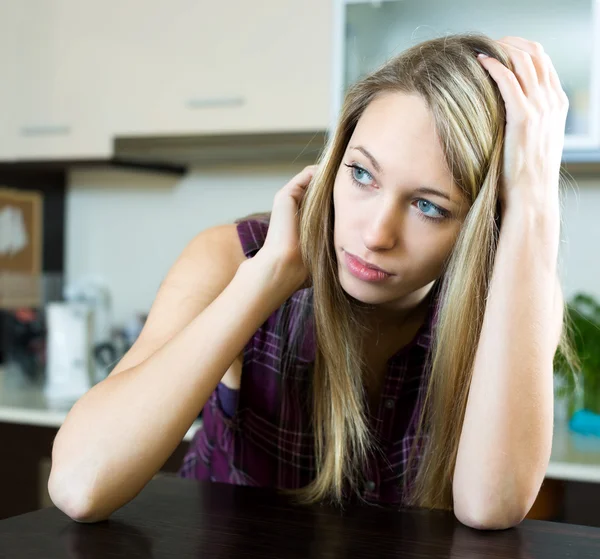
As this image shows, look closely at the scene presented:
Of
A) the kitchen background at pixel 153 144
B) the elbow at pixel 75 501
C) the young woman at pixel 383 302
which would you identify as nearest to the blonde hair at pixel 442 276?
the young woman at pixel 383 302

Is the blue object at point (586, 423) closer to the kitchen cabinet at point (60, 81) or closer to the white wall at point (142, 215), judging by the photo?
the white wall at point (142, 215)

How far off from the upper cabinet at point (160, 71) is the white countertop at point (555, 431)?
76 centimetres

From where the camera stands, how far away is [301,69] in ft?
7.52

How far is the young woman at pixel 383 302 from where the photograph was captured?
0.94 m

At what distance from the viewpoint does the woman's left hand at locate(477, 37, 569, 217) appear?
1013 mm

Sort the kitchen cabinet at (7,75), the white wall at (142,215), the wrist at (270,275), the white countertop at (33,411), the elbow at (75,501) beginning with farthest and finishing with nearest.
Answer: the white wall at (142,215)
the kitchen cabinet at (7,75)
the white countertop at (33,411)
the wrist at (270,275)
the elbow at (75,501)

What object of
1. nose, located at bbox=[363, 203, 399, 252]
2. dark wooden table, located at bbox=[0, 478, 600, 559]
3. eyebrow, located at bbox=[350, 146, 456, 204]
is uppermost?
eyebrow, located at bbox=[350, 146, 456, 204]

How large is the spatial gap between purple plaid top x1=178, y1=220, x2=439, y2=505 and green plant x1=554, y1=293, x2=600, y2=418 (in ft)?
2.99

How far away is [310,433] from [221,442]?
15 cm

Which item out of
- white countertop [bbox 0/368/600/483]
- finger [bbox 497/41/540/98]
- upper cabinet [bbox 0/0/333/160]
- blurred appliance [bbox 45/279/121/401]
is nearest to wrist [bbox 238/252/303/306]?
finger [bbox 497/41/540/98]

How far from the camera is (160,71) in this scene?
2.44 meters

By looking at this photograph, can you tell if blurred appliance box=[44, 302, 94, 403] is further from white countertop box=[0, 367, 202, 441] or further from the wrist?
the wrist

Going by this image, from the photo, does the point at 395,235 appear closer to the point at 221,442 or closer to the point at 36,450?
the point at 221,442

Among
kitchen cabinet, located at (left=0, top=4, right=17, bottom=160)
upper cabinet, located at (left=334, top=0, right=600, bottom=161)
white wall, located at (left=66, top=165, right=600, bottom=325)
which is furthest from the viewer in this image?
white wall, located at (left=66, top=165, right=600, bottom=325)
